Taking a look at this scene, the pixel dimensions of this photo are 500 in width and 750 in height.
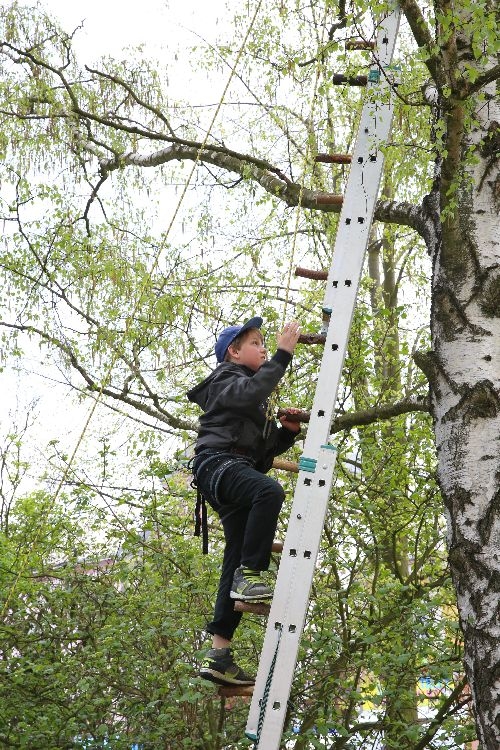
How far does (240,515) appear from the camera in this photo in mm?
3535

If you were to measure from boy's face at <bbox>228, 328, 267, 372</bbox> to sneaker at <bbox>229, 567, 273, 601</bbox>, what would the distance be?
2.77 feet

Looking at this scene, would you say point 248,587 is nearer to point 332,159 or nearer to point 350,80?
point 332,159

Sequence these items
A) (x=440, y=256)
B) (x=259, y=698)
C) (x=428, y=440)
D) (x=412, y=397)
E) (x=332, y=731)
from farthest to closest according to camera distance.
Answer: (x=428, y=440) < (x=332, y=731) < (x=412, y=397) < (x=440, y=256) < (x=259, y=698)

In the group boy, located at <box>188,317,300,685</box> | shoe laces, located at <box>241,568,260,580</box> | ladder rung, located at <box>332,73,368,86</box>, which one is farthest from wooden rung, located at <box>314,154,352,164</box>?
shoe laces, located at <box>241,568,260,580</box>

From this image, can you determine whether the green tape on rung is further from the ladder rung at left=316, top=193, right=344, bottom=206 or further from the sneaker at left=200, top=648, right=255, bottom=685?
the ladder rung at left=316, top=193, right=344, bottom=206

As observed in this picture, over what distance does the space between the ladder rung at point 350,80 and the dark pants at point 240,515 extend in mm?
1559

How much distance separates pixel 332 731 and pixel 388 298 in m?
8.06

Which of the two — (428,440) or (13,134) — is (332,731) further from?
(13,134)

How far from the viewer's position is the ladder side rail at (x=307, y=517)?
9.11 feet

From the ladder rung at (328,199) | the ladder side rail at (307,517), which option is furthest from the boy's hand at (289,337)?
the ladder rung at (328,199)

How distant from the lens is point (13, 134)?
7484mm

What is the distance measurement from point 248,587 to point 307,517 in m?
0.45

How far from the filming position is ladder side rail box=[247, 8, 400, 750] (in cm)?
278

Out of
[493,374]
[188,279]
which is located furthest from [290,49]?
[493,374]
